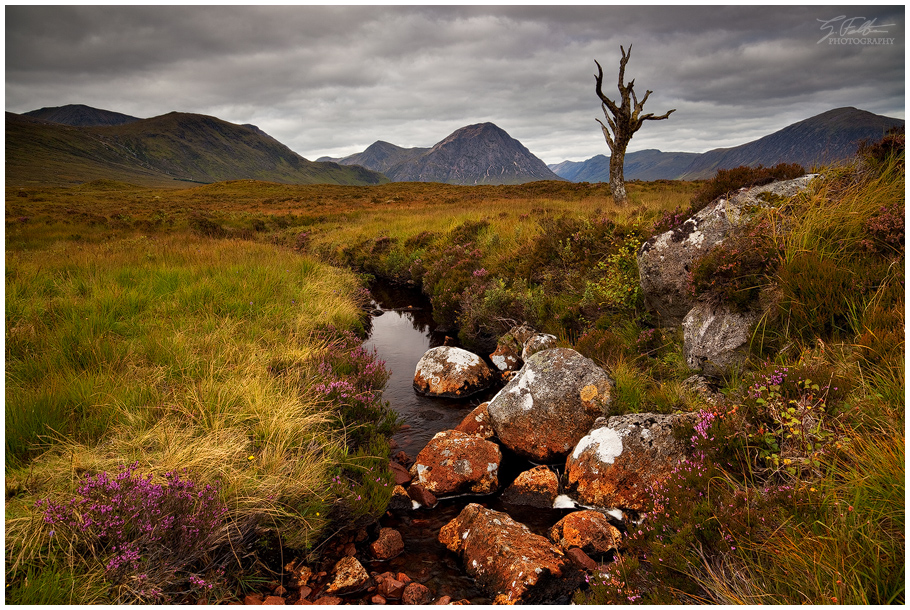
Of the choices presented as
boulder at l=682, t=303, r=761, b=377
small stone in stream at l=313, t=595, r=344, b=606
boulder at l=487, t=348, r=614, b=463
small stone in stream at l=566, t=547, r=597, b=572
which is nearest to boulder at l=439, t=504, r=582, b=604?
small stone in stream at l=566, t=547, r=597, b=572

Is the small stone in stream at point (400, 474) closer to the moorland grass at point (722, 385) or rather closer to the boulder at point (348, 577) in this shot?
the moorland grass at point (722, 385)

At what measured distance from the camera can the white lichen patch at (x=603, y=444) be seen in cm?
502

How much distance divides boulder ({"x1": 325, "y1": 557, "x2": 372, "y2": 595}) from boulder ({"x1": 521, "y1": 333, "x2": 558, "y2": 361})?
4.99 metres

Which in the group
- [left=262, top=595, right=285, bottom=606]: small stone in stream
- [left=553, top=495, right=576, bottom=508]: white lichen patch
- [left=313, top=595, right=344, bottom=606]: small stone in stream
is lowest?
[left=553, top=495, right=576, bottom=508]: white lichen patch

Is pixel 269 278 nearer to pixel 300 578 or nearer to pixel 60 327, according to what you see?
pixel 60 327

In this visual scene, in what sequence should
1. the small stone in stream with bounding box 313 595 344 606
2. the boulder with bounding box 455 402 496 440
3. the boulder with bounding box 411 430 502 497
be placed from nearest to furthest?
the small stone in stream with bounding box 313 595 344 606
the boulder with bounding box 411 430 502 497
the boulder with bounding box 455 402 496 440

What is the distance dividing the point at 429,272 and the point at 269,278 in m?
5.67

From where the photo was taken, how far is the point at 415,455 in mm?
6262

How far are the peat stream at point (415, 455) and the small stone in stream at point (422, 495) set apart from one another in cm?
9

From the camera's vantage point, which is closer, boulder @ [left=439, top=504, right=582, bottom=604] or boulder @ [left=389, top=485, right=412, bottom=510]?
boulder @ [left=439, top=504, right=582, bottom=604]

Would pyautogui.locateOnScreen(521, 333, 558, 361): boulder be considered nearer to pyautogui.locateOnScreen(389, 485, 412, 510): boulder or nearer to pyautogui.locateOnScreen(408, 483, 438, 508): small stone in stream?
pyautogui.locateOnScreen(408, 483, 438, 508): small stone in stream

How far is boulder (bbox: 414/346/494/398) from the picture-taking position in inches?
322

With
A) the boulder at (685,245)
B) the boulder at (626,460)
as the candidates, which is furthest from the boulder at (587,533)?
the boulder at (685,245)

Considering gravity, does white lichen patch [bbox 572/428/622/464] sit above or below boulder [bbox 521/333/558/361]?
below
